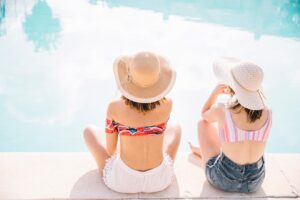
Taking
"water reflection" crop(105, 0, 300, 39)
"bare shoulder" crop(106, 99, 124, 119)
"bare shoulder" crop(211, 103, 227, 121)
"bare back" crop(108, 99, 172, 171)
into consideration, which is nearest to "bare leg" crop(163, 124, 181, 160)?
"bare back" crop(108, 99, 172, 171)

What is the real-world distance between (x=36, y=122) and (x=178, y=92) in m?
2.15

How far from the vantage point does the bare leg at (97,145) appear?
140 inches

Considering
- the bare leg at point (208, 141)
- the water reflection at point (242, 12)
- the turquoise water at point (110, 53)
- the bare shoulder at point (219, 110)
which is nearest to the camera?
the bare shoulder at point (219, 110)

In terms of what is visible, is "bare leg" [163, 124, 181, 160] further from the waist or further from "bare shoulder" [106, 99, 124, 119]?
"bare shoulder" [106, 99, 124, 119]

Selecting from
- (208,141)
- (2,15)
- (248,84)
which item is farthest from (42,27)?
(248,84)

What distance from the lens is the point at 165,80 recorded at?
3.35 m

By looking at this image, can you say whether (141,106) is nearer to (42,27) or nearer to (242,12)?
(42,27)

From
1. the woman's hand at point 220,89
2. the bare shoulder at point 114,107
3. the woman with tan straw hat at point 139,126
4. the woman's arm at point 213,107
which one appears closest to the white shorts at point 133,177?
the woman with tan straw hat at point 139,126

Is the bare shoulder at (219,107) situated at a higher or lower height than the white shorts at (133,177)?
higher

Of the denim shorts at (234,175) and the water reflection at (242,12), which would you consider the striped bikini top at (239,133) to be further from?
the water reflection at (242,12)

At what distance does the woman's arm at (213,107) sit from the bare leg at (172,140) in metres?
0.29

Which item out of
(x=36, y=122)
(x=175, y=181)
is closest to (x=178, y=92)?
(x=36, y=122)

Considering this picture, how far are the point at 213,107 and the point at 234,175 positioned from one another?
24.3 inches

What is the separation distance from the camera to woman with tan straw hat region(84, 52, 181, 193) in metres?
3.24
